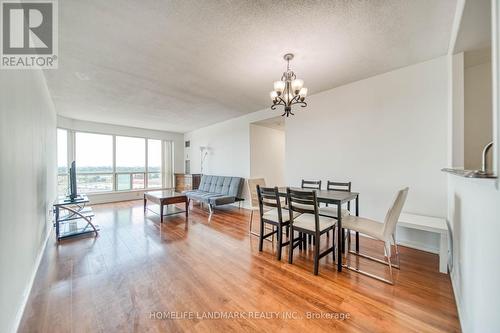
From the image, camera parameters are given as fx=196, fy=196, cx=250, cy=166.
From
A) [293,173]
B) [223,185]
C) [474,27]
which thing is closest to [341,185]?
[293,173]

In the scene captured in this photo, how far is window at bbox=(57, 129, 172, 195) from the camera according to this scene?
5.68m

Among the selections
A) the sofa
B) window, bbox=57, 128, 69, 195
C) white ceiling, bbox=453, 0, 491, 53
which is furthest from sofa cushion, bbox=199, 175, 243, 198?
white ceiling, bbox=453, 0, 491, 53

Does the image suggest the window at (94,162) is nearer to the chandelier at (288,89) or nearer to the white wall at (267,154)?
the white wall at (267,154)

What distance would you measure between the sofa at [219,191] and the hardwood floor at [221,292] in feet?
5.81

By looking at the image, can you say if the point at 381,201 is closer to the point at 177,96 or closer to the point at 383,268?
the point at 383,268

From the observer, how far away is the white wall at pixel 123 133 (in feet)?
19.1

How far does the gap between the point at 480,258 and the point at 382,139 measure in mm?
2324

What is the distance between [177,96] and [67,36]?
191cm

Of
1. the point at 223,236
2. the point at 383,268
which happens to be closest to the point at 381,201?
the point at 383,268

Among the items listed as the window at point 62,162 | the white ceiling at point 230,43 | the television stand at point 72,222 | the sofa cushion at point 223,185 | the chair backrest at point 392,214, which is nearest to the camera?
the white ceiling at point 230,43

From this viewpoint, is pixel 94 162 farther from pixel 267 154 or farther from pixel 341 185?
pixel 341 185

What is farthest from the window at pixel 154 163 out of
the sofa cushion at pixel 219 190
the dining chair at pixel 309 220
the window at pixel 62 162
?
the dining chair at pixel 309 220

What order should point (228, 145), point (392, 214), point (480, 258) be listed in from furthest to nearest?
point (228, 145) < point (392, 214) < point (480, 258)

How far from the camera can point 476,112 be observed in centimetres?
242
